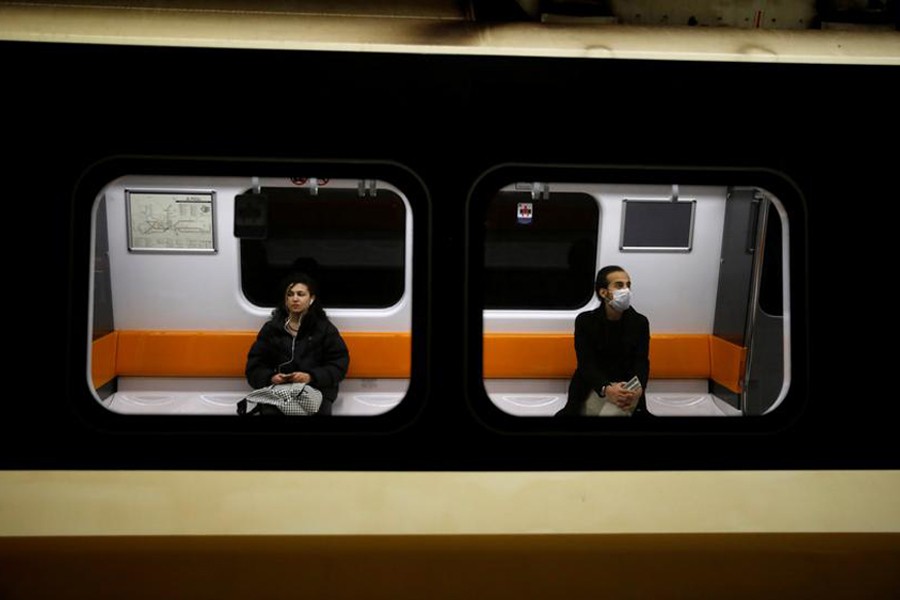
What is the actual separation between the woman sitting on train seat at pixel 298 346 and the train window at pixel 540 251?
0.96 m

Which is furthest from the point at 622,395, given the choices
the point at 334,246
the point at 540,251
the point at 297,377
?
the point at 540,251

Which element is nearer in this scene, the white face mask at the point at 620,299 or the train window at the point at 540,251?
the white face mask at the point at 620,299

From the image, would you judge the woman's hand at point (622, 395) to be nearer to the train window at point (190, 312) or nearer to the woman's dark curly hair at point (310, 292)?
the train window at point (190, 312)

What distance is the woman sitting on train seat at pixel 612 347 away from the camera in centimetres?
346

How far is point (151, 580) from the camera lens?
6.69ft

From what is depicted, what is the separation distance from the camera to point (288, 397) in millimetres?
3607

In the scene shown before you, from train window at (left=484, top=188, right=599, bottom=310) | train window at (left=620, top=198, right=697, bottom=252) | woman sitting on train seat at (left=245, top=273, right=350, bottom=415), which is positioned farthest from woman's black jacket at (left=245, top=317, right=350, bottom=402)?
train window at (left=620, top=198, right=697, bottom=252)

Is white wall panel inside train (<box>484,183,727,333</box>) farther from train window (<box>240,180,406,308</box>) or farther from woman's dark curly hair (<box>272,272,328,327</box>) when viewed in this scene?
woman's dark curly hair (<box>272,272,328,327</box>)

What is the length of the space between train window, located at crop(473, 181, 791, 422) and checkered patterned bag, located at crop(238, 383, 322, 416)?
1.35 metres

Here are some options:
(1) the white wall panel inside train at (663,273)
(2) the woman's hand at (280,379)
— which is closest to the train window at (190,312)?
(2) the woman's hand at (280,379)

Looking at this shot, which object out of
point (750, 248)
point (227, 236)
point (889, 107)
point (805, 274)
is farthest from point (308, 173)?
point (750, 248)

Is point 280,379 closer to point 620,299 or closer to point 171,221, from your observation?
point 171,221

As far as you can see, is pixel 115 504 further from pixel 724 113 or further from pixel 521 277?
pixel 521 277

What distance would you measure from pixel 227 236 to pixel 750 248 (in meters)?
3.45
